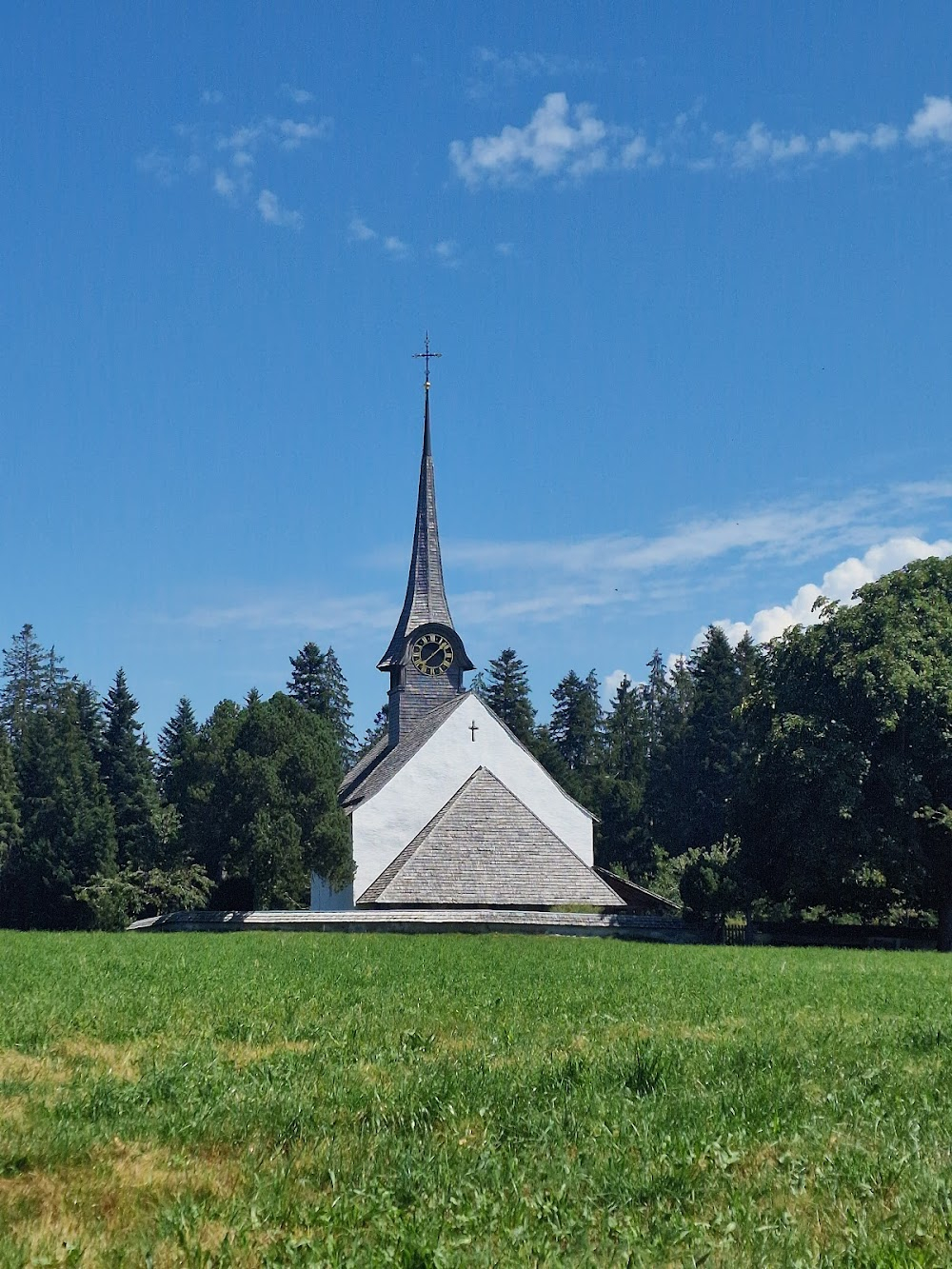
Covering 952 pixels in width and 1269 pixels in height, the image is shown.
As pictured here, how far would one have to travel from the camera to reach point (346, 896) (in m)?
45.0

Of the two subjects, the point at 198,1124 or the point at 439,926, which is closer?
the point at 198,1124

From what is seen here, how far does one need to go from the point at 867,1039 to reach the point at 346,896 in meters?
34.5

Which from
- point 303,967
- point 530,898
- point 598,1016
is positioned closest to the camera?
point 598,1016

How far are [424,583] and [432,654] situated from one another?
11.5 feet

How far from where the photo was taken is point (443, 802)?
46.2 meters

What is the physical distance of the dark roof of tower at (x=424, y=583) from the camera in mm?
51344

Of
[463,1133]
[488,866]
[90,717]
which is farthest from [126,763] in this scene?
[463,1133]

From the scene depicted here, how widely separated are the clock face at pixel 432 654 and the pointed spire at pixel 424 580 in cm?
59

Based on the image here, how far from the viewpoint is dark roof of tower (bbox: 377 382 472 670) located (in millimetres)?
51344

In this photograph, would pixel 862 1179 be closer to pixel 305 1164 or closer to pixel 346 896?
pixel 305 1164

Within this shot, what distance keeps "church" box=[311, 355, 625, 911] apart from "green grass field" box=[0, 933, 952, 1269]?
80.2 ft

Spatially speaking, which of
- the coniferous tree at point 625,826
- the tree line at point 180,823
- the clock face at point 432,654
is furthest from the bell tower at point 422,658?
the coniferous tree at point 625,826

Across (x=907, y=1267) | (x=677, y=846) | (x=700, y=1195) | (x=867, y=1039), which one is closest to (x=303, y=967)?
(x=867, y=1039)

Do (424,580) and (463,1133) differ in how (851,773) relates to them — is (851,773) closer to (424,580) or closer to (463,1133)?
(424,580)
